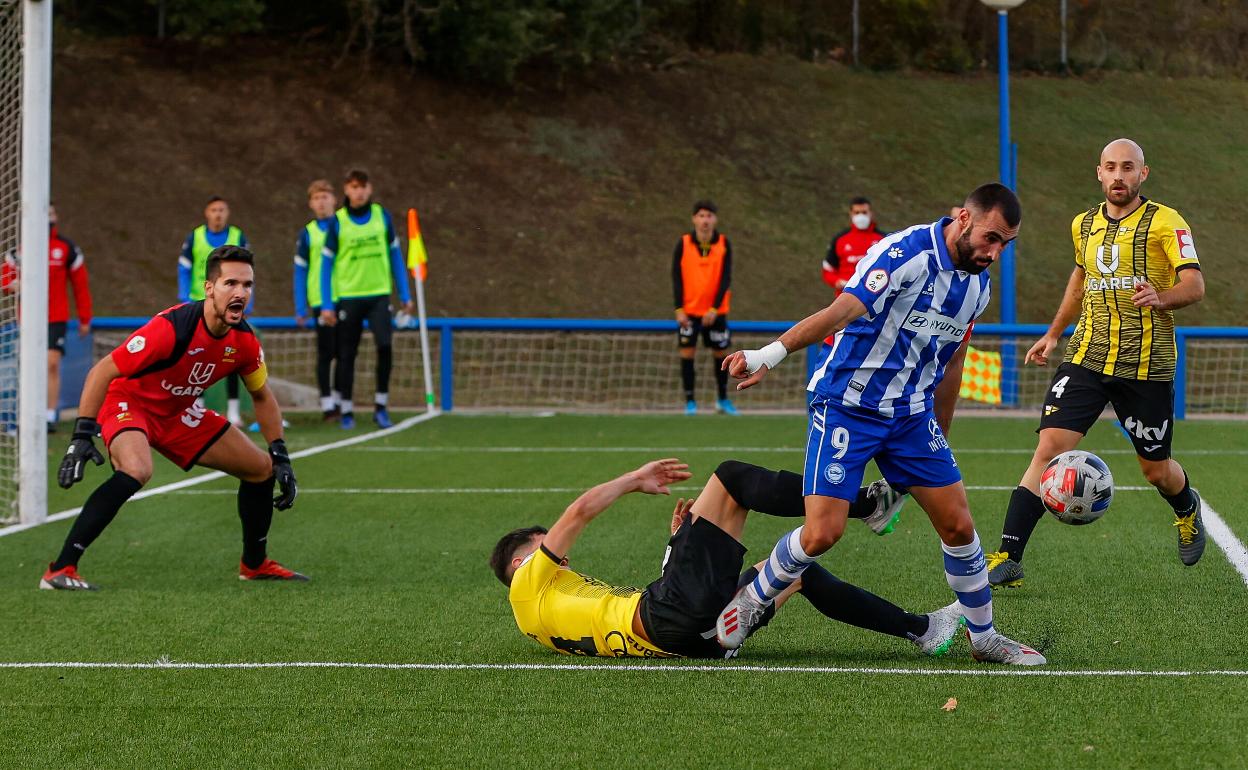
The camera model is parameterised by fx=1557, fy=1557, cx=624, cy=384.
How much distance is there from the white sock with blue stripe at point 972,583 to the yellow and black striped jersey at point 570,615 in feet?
3.46

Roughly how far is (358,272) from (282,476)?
294 inches

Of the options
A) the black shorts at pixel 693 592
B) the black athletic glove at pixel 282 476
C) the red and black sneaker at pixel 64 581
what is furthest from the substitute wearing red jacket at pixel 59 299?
the black shorts at pixel 693 592

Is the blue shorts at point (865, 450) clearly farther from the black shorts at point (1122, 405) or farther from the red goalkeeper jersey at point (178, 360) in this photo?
the red goalkeeper jersey at point (178, 360)

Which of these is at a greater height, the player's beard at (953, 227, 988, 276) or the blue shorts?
the player's beard at (953, 227, 988, 276)

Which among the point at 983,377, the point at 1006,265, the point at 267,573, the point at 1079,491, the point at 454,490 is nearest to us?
the point at 1079,491

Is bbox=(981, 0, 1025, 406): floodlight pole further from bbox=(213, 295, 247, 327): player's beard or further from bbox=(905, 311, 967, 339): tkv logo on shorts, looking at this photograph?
bbox=(905, 311, 967, 339): tkv logo on shorts

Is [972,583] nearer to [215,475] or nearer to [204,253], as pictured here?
[215,475]

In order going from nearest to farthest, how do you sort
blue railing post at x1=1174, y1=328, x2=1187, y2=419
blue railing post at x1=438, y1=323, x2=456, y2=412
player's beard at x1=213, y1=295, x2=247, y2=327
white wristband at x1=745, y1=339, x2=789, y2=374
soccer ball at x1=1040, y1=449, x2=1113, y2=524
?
white wristband at x1=745, y1=339, x2=789, y2=374 < soccer ball at x1=1040, y1=449, x2=1113, y2=524 < player's beard at x1=213, y1=295, x2=247, y2=327 < blue railing post at x1=1174, y1=328, x2=1187, y2=419 < blue railing post at x1=438, y1=323, x2=456, y2=412

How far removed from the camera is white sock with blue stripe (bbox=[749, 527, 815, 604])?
5.27 m

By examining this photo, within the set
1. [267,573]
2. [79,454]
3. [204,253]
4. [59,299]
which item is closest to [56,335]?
[59,299]

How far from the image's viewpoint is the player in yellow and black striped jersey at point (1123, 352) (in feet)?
22.4

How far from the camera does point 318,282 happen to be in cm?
1459

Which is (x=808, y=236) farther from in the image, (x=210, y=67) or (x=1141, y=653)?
(x=1141, y=653)

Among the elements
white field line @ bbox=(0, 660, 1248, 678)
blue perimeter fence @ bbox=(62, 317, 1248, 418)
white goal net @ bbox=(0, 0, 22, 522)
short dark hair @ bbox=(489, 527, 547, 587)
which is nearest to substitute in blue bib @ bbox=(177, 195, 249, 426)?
blue perimeter fence @ bbox=(62, 317, 1248, 418)
